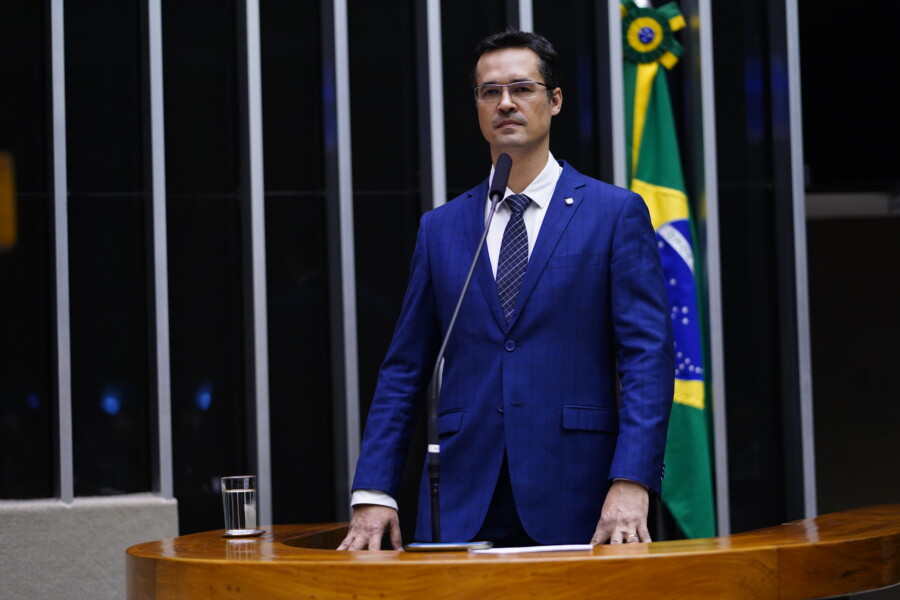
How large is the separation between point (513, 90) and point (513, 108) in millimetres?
43

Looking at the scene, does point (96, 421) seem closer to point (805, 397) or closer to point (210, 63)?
point (210, 63)

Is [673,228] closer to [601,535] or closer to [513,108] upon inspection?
[513,108]

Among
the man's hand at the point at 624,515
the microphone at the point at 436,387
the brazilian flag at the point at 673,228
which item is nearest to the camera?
the microphone at the point at 436,387

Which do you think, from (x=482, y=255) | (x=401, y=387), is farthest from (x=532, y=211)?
(x=401, y=387)

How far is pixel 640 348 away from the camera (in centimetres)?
223

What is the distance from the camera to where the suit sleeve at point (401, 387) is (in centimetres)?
233

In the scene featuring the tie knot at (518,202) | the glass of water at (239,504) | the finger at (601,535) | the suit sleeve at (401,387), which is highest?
the tie knot at (518,202)

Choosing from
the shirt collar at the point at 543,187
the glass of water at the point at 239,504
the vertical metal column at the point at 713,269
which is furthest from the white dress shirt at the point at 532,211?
the vertical metal column at the point at 713,269

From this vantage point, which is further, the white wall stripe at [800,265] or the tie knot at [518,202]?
the white wall stripe at [800,265]

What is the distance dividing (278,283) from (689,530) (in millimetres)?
1663

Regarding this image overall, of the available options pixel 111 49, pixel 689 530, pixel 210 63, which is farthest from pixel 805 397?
pixel 111 49

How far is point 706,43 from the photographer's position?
14.3 ft

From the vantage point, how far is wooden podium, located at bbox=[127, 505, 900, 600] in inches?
65.0

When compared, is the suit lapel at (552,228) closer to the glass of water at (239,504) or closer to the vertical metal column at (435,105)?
the glass of water at (239,504)
